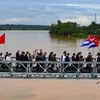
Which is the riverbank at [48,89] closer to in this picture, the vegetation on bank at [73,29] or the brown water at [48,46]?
the brown water at [48,46]

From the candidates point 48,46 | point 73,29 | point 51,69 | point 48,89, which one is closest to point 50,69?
point 51,69

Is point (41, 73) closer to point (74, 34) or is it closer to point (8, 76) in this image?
point (8, 76)

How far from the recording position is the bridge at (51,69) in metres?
16.1

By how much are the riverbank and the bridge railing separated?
2.09ft

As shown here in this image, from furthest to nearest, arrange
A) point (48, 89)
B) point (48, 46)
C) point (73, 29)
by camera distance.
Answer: point (73, 29), point (48, 46), point (48, 89)

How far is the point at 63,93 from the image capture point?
52.2 feet

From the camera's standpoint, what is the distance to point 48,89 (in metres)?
16.5

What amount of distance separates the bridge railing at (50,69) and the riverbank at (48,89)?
64 cm

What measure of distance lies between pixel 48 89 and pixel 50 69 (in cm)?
91

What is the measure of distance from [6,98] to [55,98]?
203 centimetres

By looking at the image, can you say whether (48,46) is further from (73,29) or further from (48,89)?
(73,29)

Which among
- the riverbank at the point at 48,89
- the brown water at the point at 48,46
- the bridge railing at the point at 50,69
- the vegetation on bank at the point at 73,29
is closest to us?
the riverbank at the point at 48,89

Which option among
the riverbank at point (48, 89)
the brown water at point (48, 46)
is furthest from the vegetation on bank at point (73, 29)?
the riverbank at point (48, 89)

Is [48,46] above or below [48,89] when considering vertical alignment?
above
